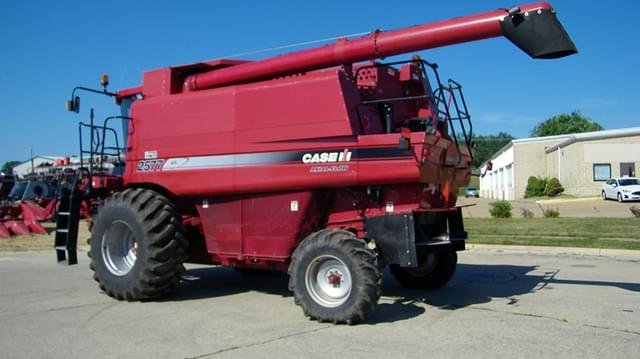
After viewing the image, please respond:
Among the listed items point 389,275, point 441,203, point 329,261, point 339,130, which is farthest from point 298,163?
point 389,275

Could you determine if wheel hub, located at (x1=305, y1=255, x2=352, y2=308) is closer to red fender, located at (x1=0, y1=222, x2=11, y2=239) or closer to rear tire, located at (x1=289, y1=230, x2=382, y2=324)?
rear tire, located at (x1=289, y1=230, x2=382, y2=324)

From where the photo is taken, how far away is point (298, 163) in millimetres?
7582

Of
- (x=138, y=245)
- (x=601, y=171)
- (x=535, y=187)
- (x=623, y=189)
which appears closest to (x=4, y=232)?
(x=138, y=245)

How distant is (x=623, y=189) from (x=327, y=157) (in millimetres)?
31181

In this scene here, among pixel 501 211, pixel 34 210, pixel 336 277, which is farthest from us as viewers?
pixel 501 211

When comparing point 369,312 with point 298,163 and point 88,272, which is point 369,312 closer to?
point 298,163

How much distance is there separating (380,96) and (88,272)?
7416 mm

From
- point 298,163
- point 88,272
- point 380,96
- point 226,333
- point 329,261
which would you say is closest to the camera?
point 226,333

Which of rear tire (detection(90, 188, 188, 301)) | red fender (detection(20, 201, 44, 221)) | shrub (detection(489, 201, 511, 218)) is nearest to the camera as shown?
rear tire (detection(90, 188, 188, 301))

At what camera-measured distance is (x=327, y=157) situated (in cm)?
740

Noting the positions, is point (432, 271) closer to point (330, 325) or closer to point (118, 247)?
point (330, 325)

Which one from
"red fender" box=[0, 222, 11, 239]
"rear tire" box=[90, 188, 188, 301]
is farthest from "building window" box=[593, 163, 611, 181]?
"rear tire" box=[90, 188, 188, 301]

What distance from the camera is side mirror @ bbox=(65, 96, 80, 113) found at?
30.7ft

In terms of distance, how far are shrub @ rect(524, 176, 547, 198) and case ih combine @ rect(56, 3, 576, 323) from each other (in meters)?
37.1
